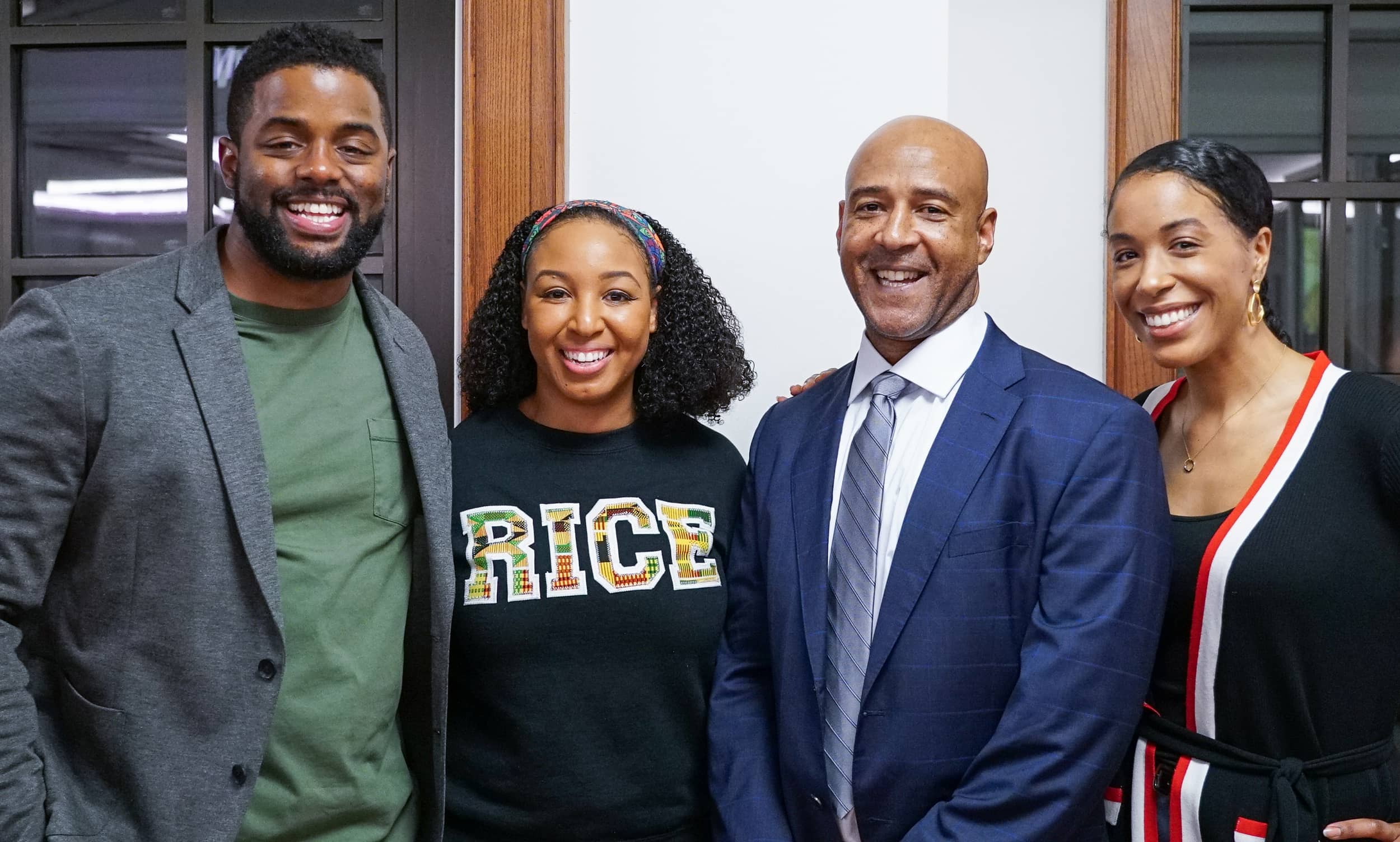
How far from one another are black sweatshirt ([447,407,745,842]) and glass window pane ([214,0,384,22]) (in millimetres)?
1167

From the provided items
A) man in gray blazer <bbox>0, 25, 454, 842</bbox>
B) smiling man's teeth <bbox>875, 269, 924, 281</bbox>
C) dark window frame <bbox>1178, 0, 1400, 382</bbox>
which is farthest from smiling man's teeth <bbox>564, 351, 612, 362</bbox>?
dark window frame <bbox>1178, 0, 1400, 382</bbox>

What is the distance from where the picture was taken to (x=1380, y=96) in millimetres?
2336

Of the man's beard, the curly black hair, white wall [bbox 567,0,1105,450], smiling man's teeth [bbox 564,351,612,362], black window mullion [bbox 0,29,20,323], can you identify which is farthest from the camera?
black window mullion [bbox 0,29,20,323]

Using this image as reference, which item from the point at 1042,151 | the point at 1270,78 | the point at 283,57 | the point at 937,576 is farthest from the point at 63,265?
the point at 1270,78

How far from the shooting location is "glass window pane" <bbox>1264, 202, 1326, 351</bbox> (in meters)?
2.36

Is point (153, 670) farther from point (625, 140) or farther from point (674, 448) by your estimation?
point (625, 140)

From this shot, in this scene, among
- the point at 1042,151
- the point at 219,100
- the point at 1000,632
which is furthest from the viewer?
the point at 1042,151

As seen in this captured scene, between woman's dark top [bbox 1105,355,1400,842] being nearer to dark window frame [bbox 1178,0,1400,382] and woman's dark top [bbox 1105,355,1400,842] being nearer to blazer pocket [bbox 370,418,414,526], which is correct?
dark window frame [bbox 1178,0,1400,382]

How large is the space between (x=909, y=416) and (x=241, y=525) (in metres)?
0.94

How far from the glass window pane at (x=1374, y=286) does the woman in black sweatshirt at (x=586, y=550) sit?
1.56 meters

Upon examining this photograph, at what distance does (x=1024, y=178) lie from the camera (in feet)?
7.88

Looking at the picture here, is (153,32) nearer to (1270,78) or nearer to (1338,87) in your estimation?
(1270,78)

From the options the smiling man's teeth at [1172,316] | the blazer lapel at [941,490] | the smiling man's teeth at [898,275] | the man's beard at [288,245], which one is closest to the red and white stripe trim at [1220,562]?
the smiling man's teeth at [1172,316]

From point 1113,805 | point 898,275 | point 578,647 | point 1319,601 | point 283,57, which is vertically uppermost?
point 283,57
